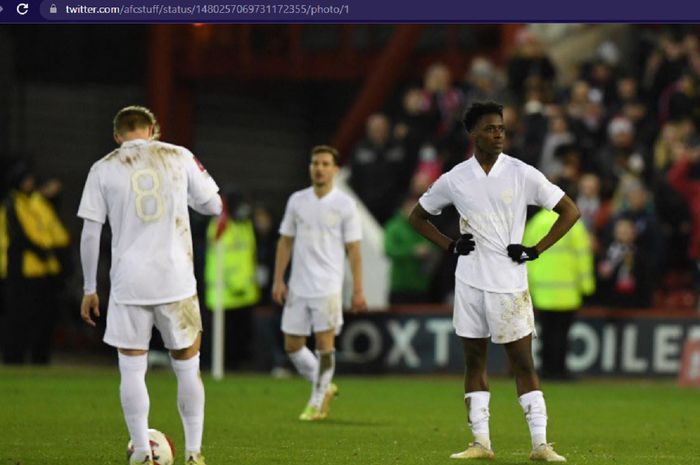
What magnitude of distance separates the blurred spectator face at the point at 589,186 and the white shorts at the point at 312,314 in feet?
20.6

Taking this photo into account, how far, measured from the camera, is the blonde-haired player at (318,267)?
15.6 metres

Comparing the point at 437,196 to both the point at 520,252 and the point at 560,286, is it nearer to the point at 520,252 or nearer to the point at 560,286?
the point at 520,252

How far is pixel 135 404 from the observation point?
35.5 ft

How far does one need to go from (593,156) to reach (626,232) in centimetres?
156

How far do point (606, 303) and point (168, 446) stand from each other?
37.3 feet

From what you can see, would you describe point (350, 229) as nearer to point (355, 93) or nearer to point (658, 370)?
point (658, 370)

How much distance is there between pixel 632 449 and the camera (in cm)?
1304

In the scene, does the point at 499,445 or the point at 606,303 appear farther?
the point at 606,303

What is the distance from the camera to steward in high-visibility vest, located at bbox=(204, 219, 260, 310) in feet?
73.5

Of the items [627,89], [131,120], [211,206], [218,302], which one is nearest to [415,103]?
[627,89]

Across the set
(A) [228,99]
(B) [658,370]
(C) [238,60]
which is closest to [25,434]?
(B) [658,370]

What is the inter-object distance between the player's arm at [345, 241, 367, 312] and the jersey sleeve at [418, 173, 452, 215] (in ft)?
11.6

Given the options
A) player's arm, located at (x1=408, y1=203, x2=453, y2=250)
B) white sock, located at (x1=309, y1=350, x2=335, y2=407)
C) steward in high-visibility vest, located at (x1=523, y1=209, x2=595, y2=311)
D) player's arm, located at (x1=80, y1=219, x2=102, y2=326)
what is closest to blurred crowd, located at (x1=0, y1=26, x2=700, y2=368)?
steward in high-visibility vest, located at (x1=523, y1=209, x2=595, y2=311)

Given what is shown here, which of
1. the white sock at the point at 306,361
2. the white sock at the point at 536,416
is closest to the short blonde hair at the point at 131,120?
the white sock at the point at 536,416
